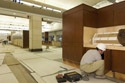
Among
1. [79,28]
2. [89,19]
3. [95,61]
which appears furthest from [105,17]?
[95,61]

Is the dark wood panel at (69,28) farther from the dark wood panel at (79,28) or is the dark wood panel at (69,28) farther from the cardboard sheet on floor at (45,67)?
the cardboard sheet on floor at (45,67)

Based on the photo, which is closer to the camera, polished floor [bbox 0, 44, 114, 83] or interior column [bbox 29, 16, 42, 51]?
polished floor [bbox 0, 44, 114, 83]

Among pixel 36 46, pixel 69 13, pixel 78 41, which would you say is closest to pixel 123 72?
pixel 78 41

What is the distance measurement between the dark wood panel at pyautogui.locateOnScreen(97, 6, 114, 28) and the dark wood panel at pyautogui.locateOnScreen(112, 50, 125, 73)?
1112 millimetres

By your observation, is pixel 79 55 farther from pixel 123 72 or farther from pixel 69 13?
pixel 69 13

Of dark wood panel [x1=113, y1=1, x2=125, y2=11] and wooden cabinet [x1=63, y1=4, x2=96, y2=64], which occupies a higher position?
dark wood panel [x1=113, y1=1, x2=125, y2=11]

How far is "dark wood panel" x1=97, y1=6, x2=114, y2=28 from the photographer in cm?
298

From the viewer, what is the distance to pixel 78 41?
3236 millimetres

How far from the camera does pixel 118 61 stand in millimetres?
2438

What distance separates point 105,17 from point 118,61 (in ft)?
5.42

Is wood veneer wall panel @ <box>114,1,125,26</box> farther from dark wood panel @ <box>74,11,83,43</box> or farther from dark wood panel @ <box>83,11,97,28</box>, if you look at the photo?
dark wood panel @ <box>74,11,83,43</box>

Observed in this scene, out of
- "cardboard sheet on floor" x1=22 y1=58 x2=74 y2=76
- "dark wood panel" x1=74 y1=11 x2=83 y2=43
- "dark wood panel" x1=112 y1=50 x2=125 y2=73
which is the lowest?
"cardboard sheet on floor" x1=22 y1=58 x2=74 y2=76

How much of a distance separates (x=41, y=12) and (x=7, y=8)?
75.4 inches

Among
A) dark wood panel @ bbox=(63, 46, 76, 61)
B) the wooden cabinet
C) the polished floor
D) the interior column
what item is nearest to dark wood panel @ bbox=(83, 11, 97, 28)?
the wooden cabinet
